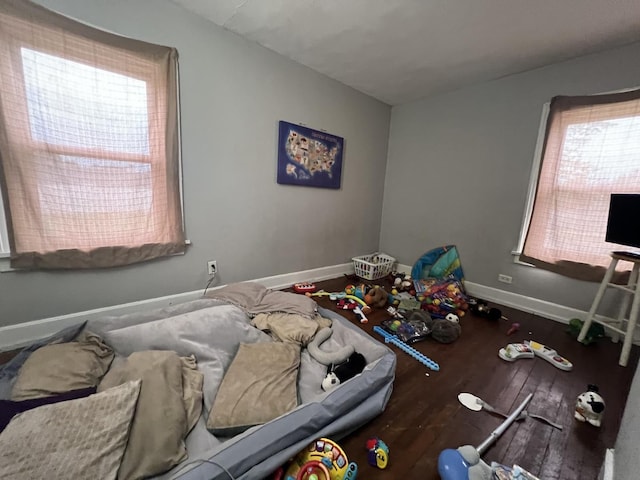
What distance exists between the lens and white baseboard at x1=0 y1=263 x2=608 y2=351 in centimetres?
157

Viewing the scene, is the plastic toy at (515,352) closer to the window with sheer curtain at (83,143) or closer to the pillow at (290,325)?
the pillow at (290,325)

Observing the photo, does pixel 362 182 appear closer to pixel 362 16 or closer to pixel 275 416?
pixel 362 16

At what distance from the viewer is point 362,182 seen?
10.8 ft

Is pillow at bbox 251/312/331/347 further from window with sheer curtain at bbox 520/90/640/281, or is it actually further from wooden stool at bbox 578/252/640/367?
window with sheer curtain at bbox 520/90/640/281

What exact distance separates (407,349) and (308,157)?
6.59ft

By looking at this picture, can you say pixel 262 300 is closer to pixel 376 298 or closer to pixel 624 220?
pixel 376 298

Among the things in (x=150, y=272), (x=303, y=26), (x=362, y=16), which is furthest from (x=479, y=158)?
(x=150, y=272)

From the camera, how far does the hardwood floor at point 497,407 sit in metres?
1.06

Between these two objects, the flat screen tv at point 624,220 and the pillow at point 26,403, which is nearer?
the pillow at point 26,403

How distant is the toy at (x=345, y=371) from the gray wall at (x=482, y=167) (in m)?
2.08

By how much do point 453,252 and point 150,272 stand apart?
3.05 m

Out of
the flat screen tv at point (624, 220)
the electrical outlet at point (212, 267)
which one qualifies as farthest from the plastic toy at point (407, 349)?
the flat screen tv at point (624, 220)

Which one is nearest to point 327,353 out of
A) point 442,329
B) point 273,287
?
point 442,329

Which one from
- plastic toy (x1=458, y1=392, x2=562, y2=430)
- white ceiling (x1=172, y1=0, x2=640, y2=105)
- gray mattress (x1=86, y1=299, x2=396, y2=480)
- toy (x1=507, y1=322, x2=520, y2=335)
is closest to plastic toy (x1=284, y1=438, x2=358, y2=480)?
gray mattress (x1=86, y1=299, x2=396, y2=480)
